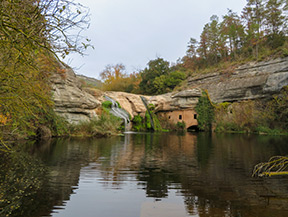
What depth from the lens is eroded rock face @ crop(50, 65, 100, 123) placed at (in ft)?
58.2

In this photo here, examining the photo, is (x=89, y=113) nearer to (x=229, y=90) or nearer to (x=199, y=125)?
(x=199, y=125)

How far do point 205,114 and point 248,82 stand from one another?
6384mm

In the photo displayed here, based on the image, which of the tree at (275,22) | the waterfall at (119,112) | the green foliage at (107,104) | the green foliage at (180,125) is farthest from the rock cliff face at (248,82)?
the green foliage at (107,104)

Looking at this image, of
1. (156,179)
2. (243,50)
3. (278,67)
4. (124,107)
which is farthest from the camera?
(243,50)

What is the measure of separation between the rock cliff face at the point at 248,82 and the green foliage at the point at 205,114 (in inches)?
44.3

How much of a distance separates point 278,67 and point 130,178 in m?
25.0

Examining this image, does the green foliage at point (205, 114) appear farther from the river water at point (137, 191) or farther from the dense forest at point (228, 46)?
the river water at point (137, 191)

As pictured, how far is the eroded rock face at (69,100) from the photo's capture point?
1773cm

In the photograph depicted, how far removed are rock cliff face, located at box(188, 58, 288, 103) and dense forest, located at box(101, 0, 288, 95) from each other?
68.7 inches

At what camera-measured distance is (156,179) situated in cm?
481

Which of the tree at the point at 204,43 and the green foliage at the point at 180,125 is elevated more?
the tree at the point at 204,43

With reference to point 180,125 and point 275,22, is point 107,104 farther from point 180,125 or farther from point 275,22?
point 275,22

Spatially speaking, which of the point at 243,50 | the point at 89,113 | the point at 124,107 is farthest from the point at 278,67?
the point at 89,113

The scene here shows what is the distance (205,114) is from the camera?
28781mm
